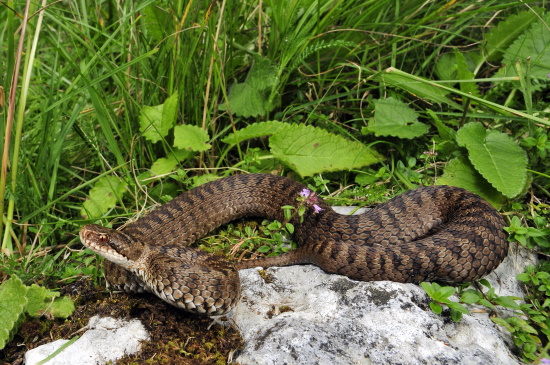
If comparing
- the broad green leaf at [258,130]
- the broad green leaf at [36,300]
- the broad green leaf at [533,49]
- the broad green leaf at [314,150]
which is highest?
the broad green leaf at [533,49]

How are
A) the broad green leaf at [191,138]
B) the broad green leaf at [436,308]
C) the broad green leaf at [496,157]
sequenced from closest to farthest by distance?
the broad green leaf at [436,308] → the broad green leaf at [496,157] → the broad green leaf at [191,138]

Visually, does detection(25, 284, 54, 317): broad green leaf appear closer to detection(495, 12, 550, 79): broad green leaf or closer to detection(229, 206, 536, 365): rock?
detection(229, 206, 536, 365): rock

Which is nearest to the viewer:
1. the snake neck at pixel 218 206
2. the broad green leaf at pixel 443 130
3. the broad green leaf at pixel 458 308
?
the broad green leaf at pixel 458 308

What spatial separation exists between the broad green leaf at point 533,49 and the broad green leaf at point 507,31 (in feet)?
0.42

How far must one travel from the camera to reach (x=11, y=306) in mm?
4020

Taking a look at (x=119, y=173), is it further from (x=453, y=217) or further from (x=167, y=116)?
(x=453, y=217)

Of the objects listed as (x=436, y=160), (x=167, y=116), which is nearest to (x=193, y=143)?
(x=167, y=116)

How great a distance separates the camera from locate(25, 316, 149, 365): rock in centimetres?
350

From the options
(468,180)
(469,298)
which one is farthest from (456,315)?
(468,180)

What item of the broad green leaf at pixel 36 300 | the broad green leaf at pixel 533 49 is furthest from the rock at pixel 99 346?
the broad green leaf at pixel 533 49

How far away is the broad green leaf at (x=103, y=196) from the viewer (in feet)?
17.9

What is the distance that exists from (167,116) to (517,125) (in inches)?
159

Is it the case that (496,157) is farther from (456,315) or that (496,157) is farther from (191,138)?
(191,138)

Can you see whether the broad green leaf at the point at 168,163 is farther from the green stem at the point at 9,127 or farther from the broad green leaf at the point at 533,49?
the broad green leaf at the point at 533,49
